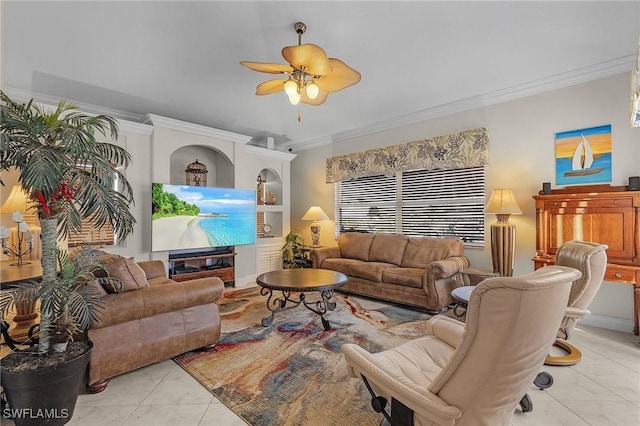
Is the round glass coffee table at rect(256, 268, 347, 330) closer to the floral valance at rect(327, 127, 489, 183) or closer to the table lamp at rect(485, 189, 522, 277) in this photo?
the table lamp at rect(485, 189, 522, 277)

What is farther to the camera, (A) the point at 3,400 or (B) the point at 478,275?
(B) the point at 478,275

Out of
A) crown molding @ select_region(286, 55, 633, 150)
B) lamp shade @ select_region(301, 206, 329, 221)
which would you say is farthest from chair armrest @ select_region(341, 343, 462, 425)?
lamp shade @ select_region(301, 206, 329, 221)

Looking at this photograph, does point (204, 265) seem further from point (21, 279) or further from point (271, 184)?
point (21, 279)

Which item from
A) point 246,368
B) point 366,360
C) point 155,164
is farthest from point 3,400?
point 155,164

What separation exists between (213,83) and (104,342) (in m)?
3.37

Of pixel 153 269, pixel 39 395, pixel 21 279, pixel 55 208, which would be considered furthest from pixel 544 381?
pixel 153 269

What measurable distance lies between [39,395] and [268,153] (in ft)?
16.1

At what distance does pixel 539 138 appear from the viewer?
371 centimetres

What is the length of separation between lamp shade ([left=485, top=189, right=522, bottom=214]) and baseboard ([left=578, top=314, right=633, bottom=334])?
136 centimetres

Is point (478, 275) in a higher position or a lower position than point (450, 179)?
lower

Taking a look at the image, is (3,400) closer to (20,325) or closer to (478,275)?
(20,325)

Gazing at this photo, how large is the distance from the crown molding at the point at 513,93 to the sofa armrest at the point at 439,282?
7.34 feet

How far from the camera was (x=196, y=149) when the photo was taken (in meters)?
5.61

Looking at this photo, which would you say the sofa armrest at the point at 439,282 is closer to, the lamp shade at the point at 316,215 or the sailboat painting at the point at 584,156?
the sailboat painting at the point at 584,156
